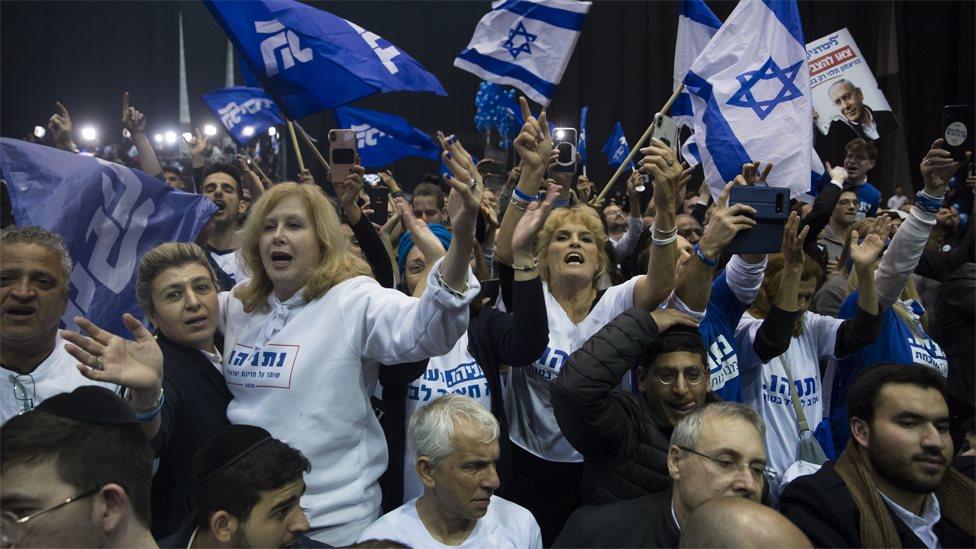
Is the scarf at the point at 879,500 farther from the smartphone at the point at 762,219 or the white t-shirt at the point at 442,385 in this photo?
the white t-shirt at the point at 442,385

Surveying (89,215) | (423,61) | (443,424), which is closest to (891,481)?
(443,424)

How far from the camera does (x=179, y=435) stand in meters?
2.47

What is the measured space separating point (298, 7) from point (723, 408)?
292 centimetres

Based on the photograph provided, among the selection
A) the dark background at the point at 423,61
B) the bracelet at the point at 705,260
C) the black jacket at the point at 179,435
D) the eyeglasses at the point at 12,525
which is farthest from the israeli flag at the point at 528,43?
the dark background at the point at 423,61

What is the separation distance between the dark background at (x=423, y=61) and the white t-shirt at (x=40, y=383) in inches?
437

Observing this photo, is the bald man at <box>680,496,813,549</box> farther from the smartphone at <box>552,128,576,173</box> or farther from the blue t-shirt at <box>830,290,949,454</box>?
the blue t-shirt at <box>830,290,949,454</box>

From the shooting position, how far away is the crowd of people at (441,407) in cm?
196

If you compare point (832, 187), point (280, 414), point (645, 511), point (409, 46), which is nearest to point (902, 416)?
point (645, 511)

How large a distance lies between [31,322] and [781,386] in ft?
8.52

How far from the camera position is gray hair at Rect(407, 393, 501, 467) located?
254 cm

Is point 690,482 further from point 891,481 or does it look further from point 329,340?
point 329,340

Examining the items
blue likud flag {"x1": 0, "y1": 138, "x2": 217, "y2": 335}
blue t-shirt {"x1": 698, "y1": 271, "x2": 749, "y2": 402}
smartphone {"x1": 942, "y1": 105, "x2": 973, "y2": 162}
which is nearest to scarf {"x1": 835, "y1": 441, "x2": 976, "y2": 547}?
blue t-shirt {"x1": 698, "y1": 271, "x2": 749, "y2": 402}

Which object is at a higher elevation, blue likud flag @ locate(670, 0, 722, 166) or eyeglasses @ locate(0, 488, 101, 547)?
blue likud flag @ locate(670, 0, 722, 166)

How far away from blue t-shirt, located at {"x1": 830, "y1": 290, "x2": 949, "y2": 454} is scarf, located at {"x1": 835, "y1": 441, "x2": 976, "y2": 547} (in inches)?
46.0
